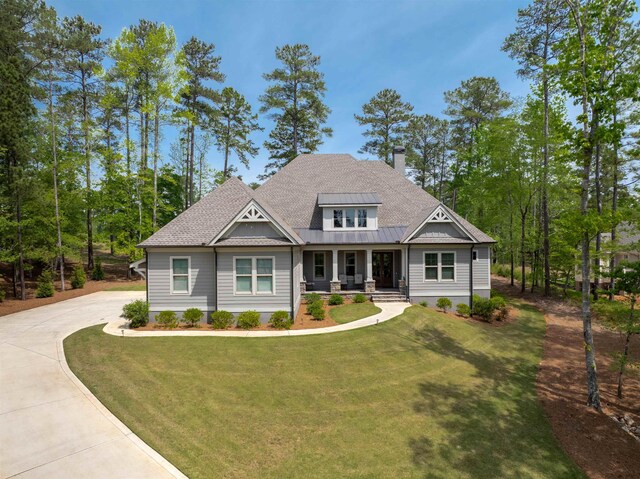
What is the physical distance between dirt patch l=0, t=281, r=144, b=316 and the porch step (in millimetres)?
21970

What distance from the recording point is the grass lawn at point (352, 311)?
15.1 meters

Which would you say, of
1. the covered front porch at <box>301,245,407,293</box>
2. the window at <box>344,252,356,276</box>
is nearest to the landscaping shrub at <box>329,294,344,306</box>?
the covered front porch at <box>301,245,407,293</box>

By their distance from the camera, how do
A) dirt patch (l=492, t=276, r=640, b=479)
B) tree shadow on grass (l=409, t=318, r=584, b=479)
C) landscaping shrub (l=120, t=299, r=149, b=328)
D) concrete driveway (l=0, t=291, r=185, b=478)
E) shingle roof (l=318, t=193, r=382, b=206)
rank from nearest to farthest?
concrete driveway (l=0, t=291, r=185, b=478) < tree shadow on grass (l=409, t=318, r=584, b=479) < dirt patch (l=492, t=276, r=640, b=479) < landscaping shrub (l=120, t=299, r=149, b=328) < shingle roof (l=318, t=193, r=382, b=206)

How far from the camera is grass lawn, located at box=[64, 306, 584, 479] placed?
21.4 ft

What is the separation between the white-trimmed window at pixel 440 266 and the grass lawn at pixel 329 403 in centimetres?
560

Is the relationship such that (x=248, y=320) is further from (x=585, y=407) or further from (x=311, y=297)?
(x=585, y=407)

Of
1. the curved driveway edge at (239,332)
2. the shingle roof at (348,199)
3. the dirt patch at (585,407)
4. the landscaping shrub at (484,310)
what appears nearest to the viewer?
the dirt patch at (585,407)

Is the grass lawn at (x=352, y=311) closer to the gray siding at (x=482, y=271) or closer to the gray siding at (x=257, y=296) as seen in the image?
the gray siding at (x=257, y=296)

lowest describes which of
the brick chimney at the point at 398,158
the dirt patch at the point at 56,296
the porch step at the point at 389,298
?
the dirt patch at the point at 56,296

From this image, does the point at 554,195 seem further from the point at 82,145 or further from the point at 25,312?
the point at 82,145

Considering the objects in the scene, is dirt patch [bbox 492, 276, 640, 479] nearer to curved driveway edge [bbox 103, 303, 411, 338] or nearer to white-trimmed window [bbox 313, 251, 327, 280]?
curved driveway edge [bbox 103, 303, 411, 338]

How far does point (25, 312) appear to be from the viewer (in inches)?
683

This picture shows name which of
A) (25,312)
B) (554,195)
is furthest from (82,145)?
(554,195)

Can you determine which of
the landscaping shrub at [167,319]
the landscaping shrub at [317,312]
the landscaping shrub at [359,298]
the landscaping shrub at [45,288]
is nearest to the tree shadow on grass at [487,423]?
the landscaping shrub at [317,312]
